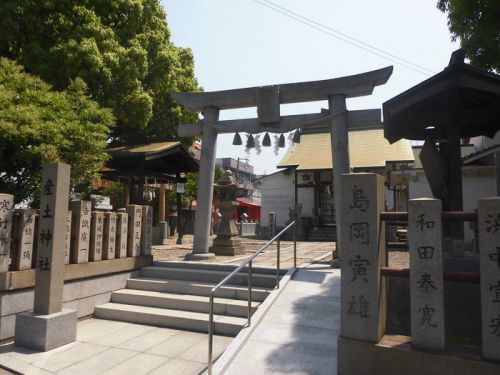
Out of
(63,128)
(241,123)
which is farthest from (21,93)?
(241,123)

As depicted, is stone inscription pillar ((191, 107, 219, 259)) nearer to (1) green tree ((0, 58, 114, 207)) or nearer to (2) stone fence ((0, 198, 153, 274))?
(2) stone fence ((0, 198, 153, 274))

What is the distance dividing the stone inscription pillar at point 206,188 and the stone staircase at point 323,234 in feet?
35.5

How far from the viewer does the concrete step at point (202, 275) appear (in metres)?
7.00

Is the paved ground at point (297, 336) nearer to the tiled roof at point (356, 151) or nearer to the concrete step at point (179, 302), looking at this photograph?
the concrete step at point (179, 302)

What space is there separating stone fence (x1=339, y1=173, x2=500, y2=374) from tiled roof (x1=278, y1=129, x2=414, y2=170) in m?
15.9

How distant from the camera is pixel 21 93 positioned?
7082mm

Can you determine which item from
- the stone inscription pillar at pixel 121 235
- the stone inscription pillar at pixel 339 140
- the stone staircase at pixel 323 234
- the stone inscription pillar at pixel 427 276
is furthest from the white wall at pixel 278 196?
the stone inscription pillar at pixel 427 276

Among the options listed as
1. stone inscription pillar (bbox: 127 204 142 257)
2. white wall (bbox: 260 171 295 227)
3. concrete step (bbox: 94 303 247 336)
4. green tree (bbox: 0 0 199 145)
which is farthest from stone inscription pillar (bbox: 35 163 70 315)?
white wall (bbox: 260 171 295 227)

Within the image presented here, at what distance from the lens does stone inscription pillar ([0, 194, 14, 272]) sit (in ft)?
18.7

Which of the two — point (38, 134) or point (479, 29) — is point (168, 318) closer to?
point (38, 134)

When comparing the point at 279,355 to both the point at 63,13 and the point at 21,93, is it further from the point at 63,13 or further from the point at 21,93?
the point at 63,13

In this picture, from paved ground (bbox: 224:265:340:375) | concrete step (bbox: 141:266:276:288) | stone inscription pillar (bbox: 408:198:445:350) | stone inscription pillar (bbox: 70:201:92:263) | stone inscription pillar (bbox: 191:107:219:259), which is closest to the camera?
stone inscription pillar (bbox: 408:198:445:350)

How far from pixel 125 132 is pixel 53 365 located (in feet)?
42.6

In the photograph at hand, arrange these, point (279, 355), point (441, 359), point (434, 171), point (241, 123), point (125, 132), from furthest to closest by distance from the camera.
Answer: point (125, 132) < point (241, 123) < point (434, 171) < point (279, 355) < point (441, 359)
